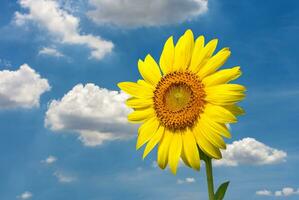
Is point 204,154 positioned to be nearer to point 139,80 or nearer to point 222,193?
point 222,193

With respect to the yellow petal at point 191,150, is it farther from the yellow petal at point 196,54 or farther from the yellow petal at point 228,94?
the yellow petal at point 196,54

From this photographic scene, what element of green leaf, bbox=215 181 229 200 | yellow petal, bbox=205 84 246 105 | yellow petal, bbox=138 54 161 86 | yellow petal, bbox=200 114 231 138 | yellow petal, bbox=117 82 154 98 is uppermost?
yellow petal, bbox=138 54 161 86

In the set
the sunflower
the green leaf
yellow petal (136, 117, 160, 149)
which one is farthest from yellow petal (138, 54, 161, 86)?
the green leaf

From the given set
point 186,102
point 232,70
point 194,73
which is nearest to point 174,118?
point 186,102

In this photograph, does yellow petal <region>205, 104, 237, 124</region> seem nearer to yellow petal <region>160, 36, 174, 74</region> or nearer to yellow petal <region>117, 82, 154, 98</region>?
yellow petal <region>160, 36, 174, 74</region>

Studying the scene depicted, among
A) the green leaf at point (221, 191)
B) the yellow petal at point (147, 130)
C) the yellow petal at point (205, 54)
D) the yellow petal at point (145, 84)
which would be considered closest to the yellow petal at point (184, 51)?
the yellow petal at point (205, 54)
